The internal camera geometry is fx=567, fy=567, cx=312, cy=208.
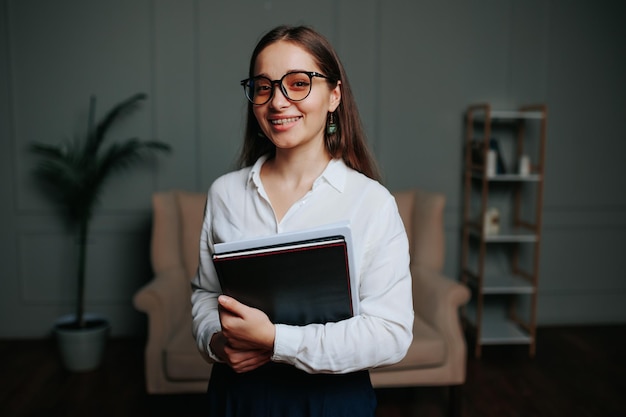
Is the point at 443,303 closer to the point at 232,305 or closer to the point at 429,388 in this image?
the point at 429,388

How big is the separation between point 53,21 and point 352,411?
3253 mm

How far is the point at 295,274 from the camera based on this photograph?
95 centimetres

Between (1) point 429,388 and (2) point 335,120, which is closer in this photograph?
(2) point 335,120

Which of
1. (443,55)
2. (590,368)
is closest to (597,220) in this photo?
(590,368)

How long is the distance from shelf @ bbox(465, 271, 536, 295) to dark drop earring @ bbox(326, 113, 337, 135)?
247cm

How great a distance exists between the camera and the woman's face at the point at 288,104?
3.42 feet

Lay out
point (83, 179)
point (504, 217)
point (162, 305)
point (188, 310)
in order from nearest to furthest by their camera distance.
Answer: point (162, 305)
point (188, 310)
point (83, 179)
point (504, 217)

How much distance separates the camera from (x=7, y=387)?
2867mm

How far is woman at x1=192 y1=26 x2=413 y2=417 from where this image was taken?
39.0 inches

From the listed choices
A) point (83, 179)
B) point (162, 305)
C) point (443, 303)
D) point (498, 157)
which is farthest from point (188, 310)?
point (498, 157)

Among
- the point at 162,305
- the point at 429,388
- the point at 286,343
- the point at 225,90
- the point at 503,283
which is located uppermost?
the point at 225,90

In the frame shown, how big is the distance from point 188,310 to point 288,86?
6.61ft

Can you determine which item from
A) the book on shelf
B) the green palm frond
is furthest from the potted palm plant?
the book on shelf

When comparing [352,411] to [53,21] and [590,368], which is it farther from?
[53,21]
